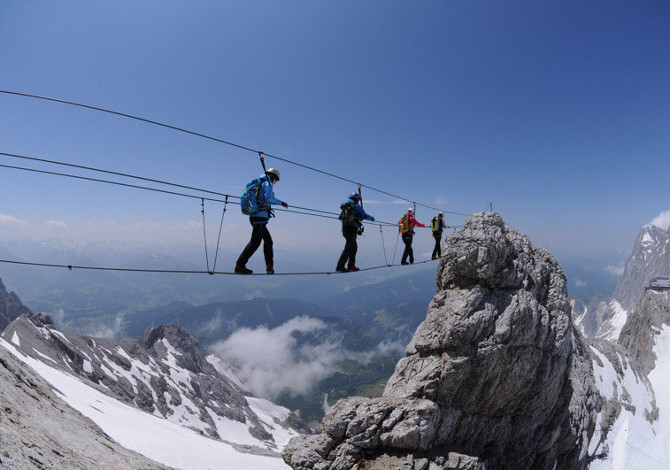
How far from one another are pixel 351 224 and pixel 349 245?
4.09 ft

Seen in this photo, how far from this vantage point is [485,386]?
89.2 feet

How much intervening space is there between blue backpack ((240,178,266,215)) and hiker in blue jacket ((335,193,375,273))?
569cm

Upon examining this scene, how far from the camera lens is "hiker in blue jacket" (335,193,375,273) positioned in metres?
16.4

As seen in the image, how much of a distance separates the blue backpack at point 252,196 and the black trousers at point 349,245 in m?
6.19

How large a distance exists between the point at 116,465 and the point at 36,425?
3.10 meters

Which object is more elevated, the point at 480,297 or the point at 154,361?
the point at 480,297

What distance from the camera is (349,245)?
1717cm

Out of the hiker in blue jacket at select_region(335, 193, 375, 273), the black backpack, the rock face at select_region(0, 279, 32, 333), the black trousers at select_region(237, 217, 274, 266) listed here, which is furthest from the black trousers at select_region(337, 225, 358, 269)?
the rock face at select_region(0, 279, 32, 333)

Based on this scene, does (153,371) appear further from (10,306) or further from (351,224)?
(351,224)

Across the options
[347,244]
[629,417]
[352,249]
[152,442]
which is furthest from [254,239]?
[629,417]

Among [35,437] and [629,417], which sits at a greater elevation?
[35,437]

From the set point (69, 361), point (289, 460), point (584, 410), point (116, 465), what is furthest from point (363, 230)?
point (69, 361)

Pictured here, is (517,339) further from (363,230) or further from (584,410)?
(584,410)

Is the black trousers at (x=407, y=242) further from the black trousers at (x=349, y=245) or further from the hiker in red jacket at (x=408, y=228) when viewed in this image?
the black trousers at (x=349, y=245)
